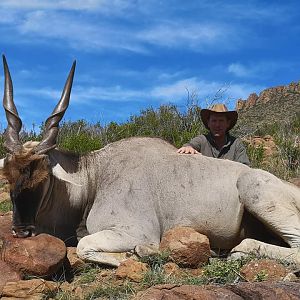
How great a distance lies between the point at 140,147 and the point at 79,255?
64.6 inches

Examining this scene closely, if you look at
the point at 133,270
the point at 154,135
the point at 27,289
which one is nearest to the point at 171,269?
the point at 133,270

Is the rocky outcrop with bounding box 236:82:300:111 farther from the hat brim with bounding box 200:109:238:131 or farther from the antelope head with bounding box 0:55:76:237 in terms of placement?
the antelope head with bounding box 0:55:76:237

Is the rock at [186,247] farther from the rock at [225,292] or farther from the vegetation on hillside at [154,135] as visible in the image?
the rock at [225,292]

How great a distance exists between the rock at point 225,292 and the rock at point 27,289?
124 cm

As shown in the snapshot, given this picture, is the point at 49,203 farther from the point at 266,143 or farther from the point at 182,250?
the point at 266,143

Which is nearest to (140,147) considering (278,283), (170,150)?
(170,150)

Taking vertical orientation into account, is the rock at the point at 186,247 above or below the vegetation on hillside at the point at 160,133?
below

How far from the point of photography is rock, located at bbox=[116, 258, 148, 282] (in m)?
4.71

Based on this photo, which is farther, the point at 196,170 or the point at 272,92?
the point at 272,92

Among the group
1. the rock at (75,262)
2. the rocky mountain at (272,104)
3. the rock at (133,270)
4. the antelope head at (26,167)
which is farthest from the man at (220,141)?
the rocky mountain at (272,104)

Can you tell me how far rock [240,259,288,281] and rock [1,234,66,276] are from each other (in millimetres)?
1536

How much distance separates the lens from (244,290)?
3.33 m

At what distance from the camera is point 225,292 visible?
A: 3.33m

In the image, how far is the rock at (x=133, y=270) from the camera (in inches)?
186
